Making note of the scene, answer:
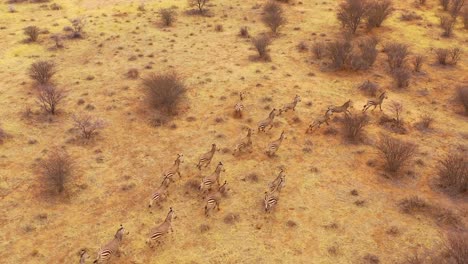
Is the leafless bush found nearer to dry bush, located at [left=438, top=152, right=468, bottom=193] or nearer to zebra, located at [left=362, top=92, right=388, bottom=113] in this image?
zebra, located at [left=362, top=92, right=388, bottom=113]

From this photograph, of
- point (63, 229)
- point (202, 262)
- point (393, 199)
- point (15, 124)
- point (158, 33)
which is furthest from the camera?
point (158, 33)

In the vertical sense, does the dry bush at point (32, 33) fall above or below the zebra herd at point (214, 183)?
above

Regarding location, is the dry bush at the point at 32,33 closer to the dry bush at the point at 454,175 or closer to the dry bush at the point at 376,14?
the dry bush at the point at 376,14

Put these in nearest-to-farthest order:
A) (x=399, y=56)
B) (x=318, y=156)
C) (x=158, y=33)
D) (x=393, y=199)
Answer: (x=393, y=199), (x=318, y=156), (x=399, y=56), (x=158, y=33)

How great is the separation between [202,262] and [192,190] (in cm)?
360

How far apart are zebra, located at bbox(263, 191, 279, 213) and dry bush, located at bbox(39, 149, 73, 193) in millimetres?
7740

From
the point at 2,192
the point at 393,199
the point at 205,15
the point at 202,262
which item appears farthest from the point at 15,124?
the point at 205,15

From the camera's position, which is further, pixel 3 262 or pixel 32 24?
pixel 32 24

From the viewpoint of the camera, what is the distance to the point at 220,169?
617 inches

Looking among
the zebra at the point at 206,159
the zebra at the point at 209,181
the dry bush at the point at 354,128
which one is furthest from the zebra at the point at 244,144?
the dry bush at the point at 354,128

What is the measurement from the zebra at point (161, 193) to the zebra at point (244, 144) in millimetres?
3711

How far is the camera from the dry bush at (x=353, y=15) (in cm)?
3050

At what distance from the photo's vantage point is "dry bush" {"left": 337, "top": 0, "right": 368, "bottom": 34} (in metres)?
30.5

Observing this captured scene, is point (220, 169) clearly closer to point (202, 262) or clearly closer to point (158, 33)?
point (202, 262)
